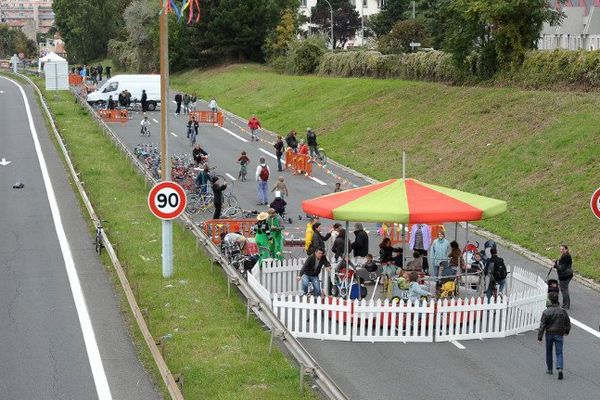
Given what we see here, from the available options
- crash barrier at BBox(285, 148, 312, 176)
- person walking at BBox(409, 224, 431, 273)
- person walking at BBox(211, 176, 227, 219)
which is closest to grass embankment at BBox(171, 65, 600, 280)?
crash barrier at BBox(285, 148, 312, 176)

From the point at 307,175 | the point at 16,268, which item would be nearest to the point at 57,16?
the point at 307,175

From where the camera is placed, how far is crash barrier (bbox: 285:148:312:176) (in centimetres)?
4041

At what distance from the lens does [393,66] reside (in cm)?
6069

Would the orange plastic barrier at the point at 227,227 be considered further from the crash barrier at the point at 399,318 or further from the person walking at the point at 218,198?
the crash barrier at the point at 399,318

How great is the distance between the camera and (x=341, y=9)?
4656 inches

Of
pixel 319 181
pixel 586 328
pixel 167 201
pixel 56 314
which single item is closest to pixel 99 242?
pixel 167 201


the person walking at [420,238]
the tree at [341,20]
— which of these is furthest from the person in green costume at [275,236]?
the tree at [341,20]

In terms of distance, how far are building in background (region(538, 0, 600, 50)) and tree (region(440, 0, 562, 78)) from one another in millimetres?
17955

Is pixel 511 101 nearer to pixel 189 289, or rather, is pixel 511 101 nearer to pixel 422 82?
pixel 422 82

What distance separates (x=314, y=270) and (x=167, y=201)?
3.59 m

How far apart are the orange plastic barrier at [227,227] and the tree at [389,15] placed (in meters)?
72.0

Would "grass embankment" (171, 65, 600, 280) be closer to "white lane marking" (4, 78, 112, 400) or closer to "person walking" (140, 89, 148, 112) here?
"person walking" (140, 89, 148, 112)

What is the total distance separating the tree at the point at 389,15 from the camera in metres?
97.9

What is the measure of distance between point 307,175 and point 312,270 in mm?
20920
